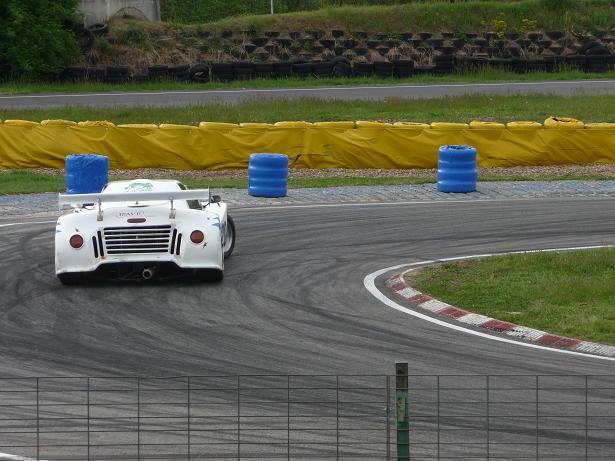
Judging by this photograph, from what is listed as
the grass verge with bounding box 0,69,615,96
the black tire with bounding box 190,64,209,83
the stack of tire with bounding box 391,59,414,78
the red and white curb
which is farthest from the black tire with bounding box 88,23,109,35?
the red and white curb

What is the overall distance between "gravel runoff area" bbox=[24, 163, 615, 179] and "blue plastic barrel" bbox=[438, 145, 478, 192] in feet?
8.86

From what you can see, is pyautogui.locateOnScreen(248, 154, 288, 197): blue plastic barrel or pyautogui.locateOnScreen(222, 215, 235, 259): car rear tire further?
pyautogui.locateOnScreen(248, 154, 288, 197): blue plastic barrel

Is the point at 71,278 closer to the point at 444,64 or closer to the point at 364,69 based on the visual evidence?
the point at 364,69

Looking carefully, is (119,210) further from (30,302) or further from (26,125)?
(26,125)

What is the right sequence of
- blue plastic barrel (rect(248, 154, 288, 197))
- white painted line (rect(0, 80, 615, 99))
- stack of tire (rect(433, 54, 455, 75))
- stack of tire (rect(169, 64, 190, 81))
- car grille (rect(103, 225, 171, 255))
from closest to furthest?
car grille (rect(103, 225, 171, 255))
blue plastic barrel (rect(248, 154, 288, 197))
white painted line (rect(0, 80, 615, 99))
stack of tire (rect(169, 64, 190, 81))
stack of tire (rect(433, 54, 455, 75))

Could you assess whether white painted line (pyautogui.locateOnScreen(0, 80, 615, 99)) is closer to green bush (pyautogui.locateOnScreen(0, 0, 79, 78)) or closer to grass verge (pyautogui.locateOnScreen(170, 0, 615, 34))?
green bush (pyautogui.locateOnScreen(0, 0, 79, 78))

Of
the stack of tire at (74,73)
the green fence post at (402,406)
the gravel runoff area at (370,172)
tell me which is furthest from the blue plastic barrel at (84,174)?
the stack of tire at (74,73)

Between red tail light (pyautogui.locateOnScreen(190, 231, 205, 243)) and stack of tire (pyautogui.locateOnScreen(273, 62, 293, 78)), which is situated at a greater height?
stack of tire (pyautogui.locateOnScreen(273, 62, 293, 78))

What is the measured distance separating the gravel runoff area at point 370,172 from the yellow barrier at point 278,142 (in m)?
0.23

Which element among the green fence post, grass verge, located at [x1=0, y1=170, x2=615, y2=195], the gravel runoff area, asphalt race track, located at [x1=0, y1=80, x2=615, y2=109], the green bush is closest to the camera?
the green fence post

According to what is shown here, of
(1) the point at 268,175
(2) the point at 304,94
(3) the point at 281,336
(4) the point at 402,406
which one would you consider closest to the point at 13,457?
(4) the point at 402,406

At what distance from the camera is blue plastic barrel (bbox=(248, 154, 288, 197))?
76.3ft

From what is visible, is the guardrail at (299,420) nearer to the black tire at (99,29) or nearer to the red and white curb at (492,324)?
the red and white curb at (492,324)

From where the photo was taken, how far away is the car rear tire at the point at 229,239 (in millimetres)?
16839
